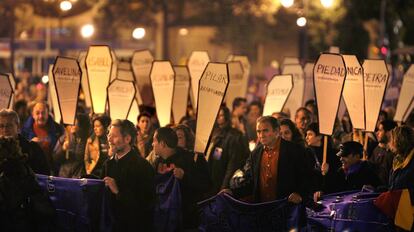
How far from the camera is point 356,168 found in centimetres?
1176

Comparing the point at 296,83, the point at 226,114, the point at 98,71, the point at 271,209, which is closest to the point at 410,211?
the point at 271,209

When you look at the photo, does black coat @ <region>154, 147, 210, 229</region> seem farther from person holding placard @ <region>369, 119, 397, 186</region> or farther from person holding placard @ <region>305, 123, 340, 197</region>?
person holding placard @ <region>369, 119, 397, 186</region>

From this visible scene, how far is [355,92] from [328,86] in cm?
168

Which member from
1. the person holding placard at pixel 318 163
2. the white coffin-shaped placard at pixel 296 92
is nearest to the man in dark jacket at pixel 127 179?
the person holding placard at pixel 318 163

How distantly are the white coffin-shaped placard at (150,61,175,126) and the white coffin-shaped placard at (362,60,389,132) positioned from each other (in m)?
3.12

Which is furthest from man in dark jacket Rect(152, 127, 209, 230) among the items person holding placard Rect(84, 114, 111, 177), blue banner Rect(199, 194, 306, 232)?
person holding placard Rect(84, 114, 111, 177)

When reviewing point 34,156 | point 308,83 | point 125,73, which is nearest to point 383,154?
point 34,156

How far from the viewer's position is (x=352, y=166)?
11758mm

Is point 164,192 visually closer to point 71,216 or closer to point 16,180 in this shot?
point 71,216

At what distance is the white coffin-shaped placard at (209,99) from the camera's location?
544 inches

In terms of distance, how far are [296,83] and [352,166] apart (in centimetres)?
854

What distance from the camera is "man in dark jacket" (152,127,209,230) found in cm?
1157

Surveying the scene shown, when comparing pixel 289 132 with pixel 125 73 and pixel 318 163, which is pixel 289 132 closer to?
pixel 318 163

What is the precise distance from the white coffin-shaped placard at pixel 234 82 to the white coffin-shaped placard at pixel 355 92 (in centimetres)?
504
